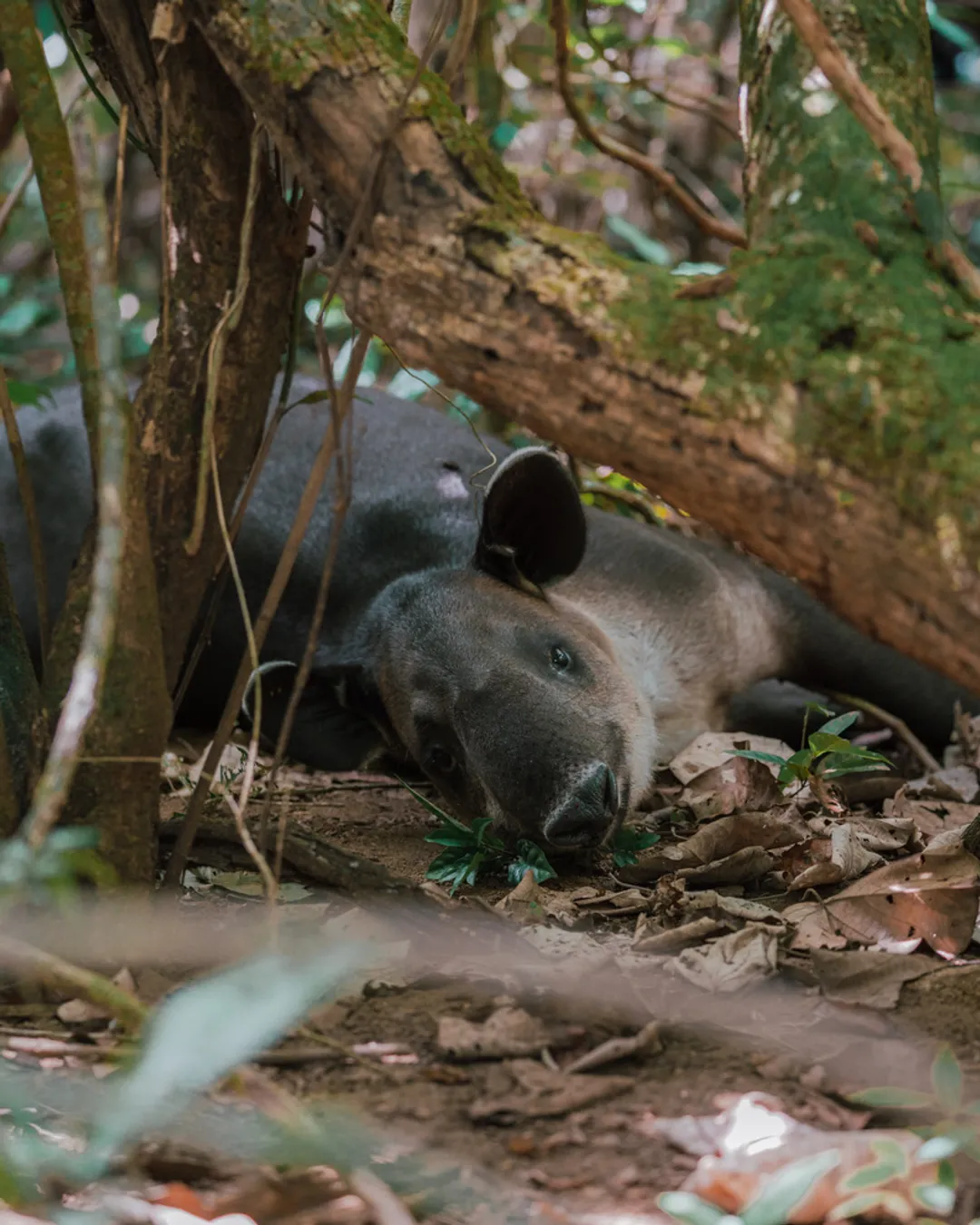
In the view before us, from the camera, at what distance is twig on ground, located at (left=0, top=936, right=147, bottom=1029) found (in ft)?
6.89

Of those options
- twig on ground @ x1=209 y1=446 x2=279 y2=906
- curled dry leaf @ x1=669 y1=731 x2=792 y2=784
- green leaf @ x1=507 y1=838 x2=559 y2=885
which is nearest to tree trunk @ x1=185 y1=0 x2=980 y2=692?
twig on ground @ x1=209 y1=446 x2=279 y2=906

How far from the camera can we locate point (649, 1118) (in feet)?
7.02

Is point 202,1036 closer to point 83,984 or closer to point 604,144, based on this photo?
point 83,984

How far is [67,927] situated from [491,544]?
2327 mm

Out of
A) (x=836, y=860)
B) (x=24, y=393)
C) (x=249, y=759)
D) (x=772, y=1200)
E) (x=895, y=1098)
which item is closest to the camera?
(x=772, y=1200)

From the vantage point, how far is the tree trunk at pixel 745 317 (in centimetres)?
217

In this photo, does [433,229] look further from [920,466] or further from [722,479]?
[920,466]

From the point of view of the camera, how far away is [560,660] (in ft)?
14.4

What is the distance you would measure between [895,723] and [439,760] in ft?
6.13

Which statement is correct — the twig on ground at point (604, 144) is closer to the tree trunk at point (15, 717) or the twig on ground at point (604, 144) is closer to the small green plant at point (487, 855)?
the small green plant at point (487, 855)

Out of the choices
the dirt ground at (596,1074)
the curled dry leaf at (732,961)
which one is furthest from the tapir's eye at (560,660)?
the dirt ground at (596,1074)

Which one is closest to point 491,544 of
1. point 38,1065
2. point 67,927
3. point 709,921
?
point 709,921

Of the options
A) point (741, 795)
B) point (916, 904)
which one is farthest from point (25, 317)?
point (916, 904)

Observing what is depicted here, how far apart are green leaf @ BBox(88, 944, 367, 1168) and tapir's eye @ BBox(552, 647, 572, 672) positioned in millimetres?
2391
